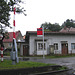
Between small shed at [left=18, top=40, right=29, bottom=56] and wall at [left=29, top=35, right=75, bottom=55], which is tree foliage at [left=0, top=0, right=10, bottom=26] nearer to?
wall at [left=29, top=35, right=75, bottom=55]

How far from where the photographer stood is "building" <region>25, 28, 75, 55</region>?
25812 millimetres

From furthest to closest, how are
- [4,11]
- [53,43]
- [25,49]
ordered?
[25,49]
[53,43]
[4,11]

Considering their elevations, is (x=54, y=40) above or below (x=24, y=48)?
above

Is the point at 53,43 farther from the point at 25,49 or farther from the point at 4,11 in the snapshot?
the point at 4,11

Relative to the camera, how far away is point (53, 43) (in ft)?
88.0

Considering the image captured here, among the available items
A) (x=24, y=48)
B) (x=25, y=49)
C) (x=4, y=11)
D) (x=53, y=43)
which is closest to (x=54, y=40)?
(x=53, y=43)

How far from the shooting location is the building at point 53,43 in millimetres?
25812

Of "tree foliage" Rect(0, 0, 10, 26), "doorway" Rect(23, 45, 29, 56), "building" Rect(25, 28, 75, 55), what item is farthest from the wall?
"tree foliage" Rect(0, 0, 10, 26)

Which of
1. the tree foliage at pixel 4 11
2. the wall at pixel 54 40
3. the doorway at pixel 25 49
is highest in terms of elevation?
the tree foliage at pixel 4 11

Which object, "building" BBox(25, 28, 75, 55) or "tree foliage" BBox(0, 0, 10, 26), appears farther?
"building" BBox(25, 28, 75, 55)

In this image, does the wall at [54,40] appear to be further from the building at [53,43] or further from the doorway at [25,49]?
the doorway at [25,49]

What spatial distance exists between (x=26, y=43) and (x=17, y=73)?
21.5 meters

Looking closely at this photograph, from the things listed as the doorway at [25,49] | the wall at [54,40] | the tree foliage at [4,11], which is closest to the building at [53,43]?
the wall at [54,40]

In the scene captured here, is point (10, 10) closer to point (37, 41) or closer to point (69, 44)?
point (37, 41)
